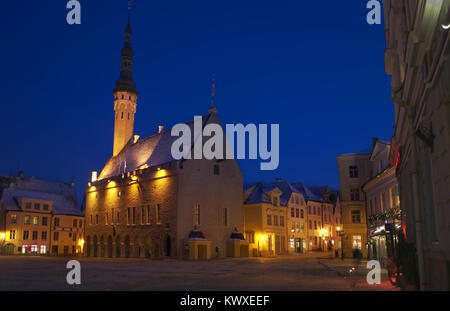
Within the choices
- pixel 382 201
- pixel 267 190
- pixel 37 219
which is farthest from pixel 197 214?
pixel 37 219

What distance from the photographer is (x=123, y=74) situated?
74.4m

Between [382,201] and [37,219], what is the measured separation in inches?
2434

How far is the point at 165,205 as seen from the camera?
5312cm

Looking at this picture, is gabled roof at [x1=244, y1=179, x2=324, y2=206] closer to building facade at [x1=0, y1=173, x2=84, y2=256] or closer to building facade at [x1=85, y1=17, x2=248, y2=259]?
building facade at [x1=85, y1=17, x2=248, y2=259]

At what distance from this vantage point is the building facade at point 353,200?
46281mm

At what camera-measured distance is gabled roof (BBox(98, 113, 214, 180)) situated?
58156 millimetres

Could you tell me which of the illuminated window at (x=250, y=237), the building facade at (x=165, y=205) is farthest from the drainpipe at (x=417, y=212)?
the illuminated window at (x=250, y=237)

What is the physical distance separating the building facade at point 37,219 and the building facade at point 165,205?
1202 cm

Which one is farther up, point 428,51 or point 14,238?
point 428,51

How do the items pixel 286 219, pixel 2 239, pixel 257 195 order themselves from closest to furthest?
1. pixel 257 195
2. pixel 286 219
3. pixel 2 239

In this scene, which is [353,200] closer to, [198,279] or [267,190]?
[267,190]
